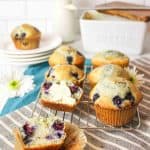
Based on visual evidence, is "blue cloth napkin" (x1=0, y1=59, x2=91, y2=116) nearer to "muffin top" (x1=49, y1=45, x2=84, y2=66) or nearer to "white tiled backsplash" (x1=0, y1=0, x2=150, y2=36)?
"muffin top" (x1=49, y1=45, x2=84, y2=66)

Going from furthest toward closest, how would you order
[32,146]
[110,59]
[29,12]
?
[29,12]
[110,59]
[32,146]

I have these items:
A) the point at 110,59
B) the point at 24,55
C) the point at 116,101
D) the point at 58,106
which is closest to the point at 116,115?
the point at 116,101

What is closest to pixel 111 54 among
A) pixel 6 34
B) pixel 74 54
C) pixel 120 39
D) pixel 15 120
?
pixel 74 54

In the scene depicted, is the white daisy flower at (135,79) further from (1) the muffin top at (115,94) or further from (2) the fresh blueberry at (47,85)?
(2) the fresh blueberry at (47,85)

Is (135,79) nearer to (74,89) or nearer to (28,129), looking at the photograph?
(74,89)

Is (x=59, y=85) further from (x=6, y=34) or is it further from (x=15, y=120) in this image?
(x=6, y=34)

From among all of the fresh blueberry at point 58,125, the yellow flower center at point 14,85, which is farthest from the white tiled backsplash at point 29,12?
the fresh blueberry at point 58,125
